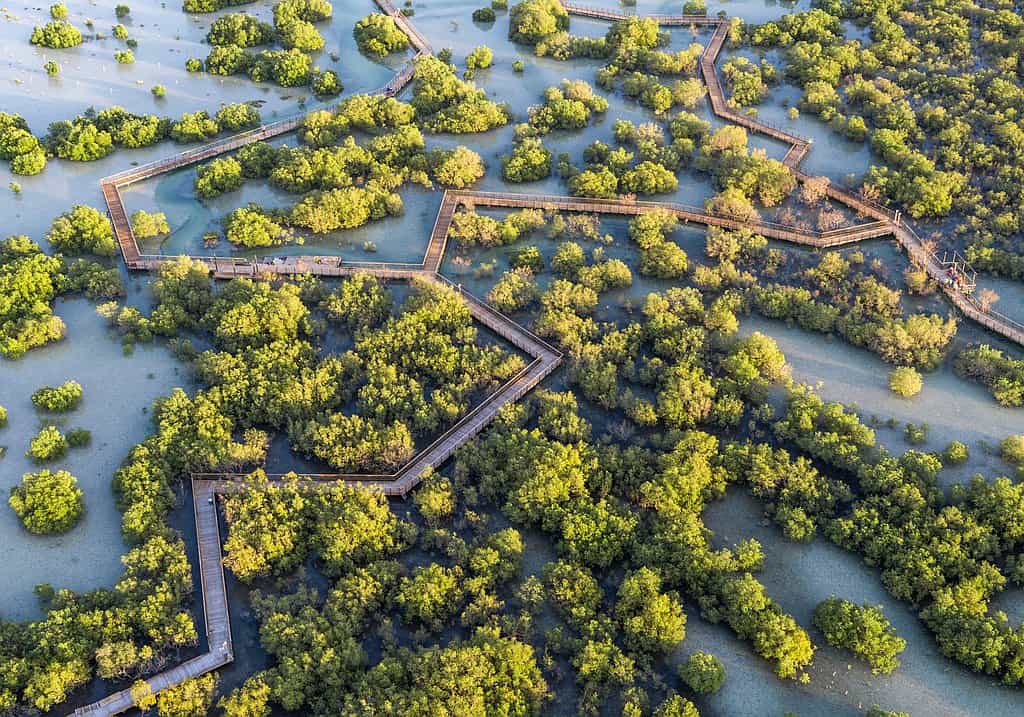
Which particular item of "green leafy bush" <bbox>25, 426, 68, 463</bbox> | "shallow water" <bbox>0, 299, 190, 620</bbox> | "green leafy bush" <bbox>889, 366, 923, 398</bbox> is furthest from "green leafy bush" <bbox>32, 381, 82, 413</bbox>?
"green leafy bush" <bbox>889, 366, 923, 398</bbox>

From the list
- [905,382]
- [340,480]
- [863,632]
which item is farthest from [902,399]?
[340,480]

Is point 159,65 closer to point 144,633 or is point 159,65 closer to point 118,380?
point 118,380

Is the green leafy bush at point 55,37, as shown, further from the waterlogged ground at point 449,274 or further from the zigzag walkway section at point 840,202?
the zigzag walkway section at point 840,202

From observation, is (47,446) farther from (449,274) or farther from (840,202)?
(840,202)

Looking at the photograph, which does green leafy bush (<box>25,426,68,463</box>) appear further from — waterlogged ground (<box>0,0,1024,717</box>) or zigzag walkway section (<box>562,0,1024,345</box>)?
zigzag walkway section (<box>562,0,1024,345</box>)

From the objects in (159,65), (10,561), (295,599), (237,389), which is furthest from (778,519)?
(159,65)
